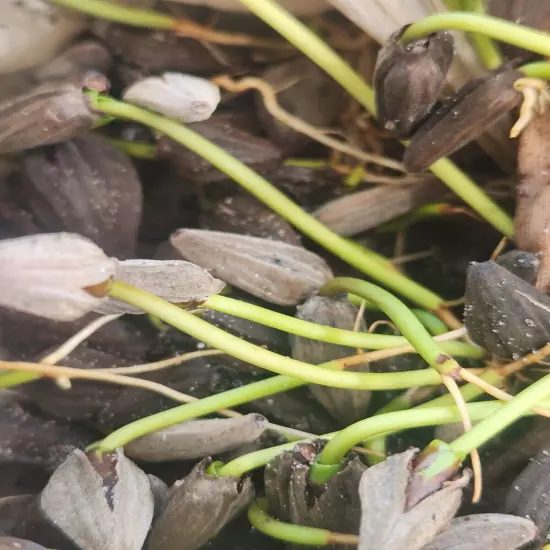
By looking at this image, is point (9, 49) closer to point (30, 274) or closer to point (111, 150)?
point (111, 150)

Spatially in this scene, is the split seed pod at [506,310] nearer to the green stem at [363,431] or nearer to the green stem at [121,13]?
the green stem at [363,431]

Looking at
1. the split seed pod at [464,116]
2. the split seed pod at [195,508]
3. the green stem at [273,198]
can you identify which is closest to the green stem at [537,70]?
the split seed pod at [464,116]

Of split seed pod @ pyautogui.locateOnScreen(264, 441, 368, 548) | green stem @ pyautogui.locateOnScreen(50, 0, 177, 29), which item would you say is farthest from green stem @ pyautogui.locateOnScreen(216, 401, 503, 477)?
green stem @ pyautogui.locateOnScreen(50, 0, 177, 29)

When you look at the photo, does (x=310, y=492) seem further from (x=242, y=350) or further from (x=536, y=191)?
(x=536, y=191)

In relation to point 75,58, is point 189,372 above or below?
below

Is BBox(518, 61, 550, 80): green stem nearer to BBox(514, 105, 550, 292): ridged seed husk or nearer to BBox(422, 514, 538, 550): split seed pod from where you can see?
BBox(514, 105, 550, 292): ridged seed husk

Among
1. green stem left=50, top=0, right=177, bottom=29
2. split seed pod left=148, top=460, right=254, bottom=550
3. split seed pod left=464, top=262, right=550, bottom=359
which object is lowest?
split seed pod left=148, top=460, right=254, bottom=550

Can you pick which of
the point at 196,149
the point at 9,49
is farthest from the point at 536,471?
the point at 9,49
